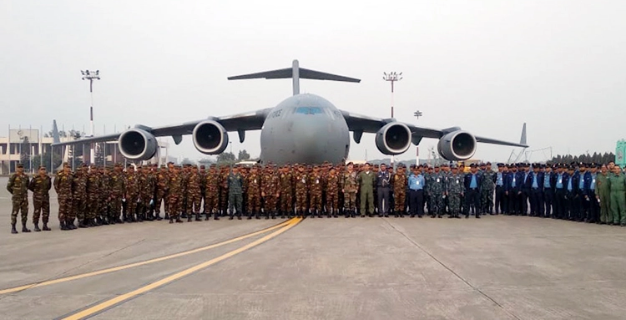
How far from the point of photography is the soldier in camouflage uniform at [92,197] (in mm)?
12031

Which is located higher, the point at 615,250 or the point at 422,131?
the point at 422,131

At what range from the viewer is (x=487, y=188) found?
14320 mm


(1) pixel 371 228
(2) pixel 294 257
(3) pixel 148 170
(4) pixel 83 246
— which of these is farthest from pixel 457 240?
(3) pixel 148 170

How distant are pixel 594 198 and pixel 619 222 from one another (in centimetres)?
92

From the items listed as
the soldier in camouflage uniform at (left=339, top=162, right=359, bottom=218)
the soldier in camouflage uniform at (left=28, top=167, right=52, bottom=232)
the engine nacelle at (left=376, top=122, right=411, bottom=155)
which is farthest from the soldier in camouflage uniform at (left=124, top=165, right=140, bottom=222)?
the engine nacelle at (left=376, top=122, right=411, bottom=155)

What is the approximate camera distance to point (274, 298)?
525 cm

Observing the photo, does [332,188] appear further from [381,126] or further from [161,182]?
[381,126]

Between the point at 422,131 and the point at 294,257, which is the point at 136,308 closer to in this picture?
the point at 294,257

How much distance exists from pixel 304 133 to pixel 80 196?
568 centimetres

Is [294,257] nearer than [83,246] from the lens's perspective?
Yes

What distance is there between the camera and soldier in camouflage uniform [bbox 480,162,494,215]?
14203 mm

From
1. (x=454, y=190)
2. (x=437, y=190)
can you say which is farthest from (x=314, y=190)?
(x=454, y=190)

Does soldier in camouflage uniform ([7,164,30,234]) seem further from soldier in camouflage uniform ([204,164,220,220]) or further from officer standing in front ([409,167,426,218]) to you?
officer standing in front ([409,167,426,218])

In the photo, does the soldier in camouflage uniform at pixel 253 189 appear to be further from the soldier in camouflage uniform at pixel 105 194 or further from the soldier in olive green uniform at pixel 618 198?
the soldier in olive green uniform at pixel 618 198
